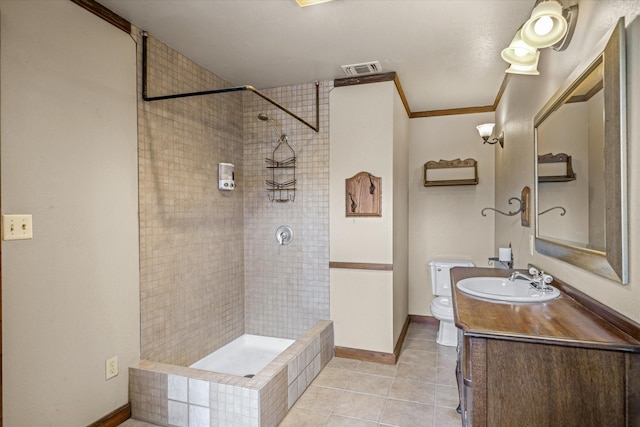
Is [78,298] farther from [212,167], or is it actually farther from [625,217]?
[625,217]

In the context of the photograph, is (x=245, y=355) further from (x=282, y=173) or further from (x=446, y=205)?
(x=446, y=205)

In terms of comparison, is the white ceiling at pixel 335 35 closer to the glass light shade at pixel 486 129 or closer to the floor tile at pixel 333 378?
the glass light shade at pixel 486 129

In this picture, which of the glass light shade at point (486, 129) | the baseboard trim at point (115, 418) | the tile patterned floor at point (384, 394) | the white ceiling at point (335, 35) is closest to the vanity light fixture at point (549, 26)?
the white ceiling at point (335, 35)

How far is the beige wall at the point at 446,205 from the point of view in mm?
3828

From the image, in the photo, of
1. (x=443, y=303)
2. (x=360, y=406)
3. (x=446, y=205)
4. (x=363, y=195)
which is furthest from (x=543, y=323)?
(x=446, y=205)

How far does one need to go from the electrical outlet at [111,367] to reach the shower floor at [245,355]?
0.69 m

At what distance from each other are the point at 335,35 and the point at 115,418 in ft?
8.89

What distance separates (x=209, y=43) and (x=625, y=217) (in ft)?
8.15

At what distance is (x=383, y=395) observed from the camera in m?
2.44

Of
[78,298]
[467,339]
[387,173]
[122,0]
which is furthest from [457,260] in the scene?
[122,0]

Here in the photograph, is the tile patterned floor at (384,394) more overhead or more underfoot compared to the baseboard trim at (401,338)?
more underfoot

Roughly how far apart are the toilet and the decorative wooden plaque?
3.37 ft

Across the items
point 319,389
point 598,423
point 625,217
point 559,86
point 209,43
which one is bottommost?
point 319,389

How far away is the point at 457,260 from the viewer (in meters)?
3.62
